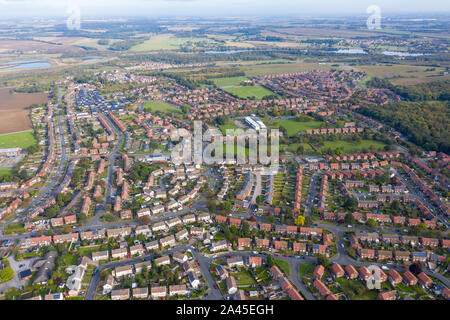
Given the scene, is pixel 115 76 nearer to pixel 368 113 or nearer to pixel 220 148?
pixel 220 148

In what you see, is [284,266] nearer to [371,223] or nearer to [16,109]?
[371,223]

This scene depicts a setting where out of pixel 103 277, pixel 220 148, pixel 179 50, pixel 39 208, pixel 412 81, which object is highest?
pixel 179 50

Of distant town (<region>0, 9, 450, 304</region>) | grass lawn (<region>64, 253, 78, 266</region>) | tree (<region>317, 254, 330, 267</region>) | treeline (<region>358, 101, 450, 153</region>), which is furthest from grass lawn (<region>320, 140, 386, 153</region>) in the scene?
grass lawn (<region>64, 253, 78, 266</region>)

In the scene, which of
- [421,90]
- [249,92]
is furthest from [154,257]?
[421,90]

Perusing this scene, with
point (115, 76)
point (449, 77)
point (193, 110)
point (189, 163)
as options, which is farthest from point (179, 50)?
point (189, 163)

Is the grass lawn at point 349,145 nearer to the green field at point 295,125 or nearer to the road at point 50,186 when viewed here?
the green field at point 295,125

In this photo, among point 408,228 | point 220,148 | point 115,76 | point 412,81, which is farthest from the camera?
point 115,76
